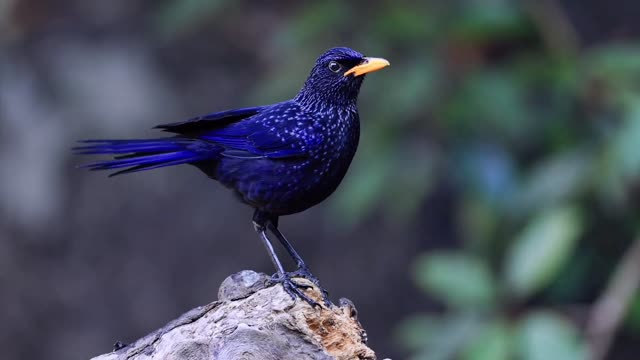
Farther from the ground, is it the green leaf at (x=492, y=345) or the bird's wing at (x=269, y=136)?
the bird's wing at (x=269, y=136)

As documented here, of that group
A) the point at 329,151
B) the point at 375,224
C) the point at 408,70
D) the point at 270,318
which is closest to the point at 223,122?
the point at 329,151

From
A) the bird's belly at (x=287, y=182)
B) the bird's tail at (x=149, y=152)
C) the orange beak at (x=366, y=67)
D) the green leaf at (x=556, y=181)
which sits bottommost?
the bird's belly at (x=287, y=182)

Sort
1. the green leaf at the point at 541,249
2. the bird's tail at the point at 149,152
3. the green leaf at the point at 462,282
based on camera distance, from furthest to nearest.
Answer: the green leaf at the point at 462,282
the green leaf at the point at 541,249
the bird's tail at the point at 149,152

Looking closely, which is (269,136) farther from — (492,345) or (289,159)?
(492,345)

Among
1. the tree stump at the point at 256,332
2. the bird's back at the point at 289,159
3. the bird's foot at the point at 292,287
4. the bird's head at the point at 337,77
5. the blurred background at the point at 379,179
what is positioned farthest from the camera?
the blurred background at the point at 379,179

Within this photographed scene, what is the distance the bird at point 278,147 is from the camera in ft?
11.7

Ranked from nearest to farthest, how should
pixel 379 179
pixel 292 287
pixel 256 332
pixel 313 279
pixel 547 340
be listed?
pixel 256 332 < pixel 292 287 < pixel 313 279 < pixel 547 340 < pixel 379 179

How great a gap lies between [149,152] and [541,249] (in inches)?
86.9

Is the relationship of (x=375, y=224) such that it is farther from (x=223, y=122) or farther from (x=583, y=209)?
(x=223, y=122)

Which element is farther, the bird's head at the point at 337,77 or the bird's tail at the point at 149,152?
the bird's head at the point at 337,77

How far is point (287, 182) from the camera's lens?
11.8 ft

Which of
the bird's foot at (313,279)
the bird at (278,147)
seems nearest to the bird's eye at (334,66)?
the bird at (278,147)

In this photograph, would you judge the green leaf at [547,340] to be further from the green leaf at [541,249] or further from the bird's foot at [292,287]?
the bird's foot at [292,287]

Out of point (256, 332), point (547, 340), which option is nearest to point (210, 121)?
point (256, 332)
